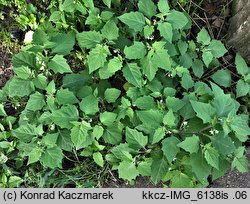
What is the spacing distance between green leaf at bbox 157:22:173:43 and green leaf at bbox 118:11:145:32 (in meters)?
0.14

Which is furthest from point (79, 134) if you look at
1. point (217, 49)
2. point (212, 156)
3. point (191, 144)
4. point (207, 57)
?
point (217, 49)

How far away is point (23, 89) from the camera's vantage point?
2.65 m

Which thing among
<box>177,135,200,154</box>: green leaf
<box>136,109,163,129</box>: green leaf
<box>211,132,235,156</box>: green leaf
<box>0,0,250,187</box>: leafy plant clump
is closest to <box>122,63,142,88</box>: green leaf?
<box>0,0,250,187</box>: leafy plant clump

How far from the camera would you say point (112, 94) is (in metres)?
2.75

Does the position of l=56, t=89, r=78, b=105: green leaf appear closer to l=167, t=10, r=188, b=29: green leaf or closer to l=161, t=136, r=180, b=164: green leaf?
l=161, t=136, r=180, b=164: green leaf

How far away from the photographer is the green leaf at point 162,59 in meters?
2.58

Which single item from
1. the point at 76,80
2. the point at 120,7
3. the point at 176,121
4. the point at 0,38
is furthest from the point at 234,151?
the point at 0,38

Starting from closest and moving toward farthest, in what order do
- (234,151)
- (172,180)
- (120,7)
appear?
(234,151) < (172,180) < (120,7)

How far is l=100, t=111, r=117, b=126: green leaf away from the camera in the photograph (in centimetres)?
265

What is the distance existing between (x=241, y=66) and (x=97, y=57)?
1.13 m

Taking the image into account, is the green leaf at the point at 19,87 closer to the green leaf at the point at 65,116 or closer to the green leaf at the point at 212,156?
the green leaf at the point at 65,116

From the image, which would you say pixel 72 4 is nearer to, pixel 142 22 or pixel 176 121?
pixel 142 22

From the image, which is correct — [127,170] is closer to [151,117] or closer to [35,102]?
[151,117]

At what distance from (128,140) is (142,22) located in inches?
32.7
